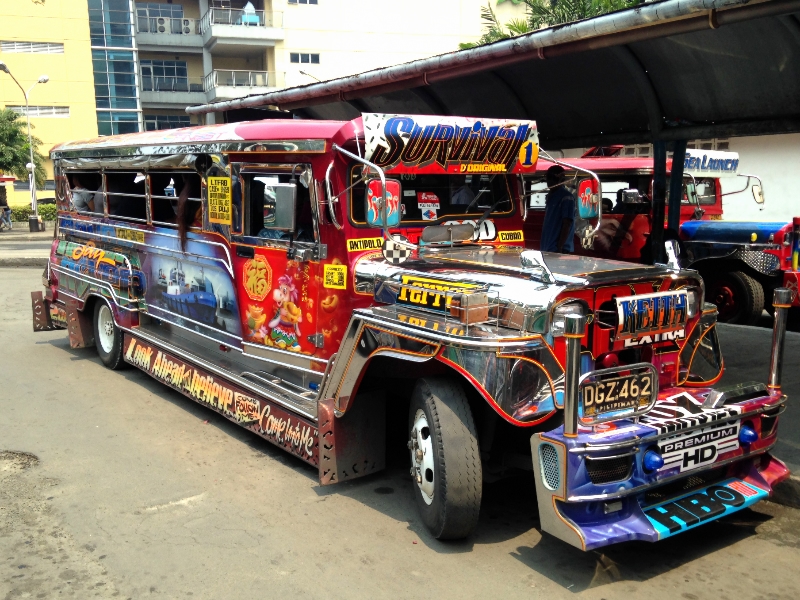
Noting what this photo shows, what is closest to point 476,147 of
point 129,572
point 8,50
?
point 129,572

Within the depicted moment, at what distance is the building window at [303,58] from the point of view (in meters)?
39.9

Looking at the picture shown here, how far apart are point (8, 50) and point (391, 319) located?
4206 centimetres

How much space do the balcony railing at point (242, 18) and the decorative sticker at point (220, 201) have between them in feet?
117

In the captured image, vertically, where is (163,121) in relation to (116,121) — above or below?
above

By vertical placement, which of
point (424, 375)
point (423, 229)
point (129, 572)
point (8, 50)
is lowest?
point (129, 572)

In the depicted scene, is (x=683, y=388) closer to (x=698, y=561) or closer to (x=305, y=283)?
(x=698, y=561)

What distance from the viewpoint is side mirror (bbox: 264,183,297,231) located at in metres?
5.02

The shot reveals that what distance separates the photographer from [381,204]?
4.68 metres

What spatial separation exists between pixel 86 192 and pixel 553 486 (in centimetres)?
709

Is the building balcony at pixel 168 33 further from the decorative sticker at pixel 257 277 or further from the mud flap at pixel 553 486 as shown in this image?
the mud flap at pixel 553 486

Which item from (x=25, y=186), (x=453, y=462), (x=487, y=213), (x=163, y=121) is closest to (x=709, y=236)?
(x=487, y=213)

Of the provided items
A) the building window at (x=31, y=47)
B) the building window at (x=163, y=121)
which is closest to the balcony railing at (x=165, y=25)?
the building window at (x=31, y=47)

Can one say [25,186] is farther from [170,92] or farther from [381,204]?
[381,204]

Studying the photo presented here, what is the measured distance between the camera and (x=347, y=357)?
4582 mm
